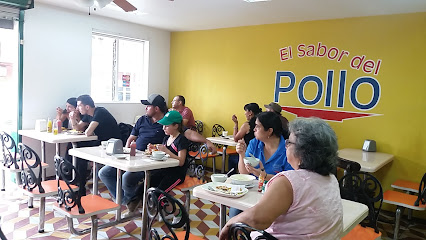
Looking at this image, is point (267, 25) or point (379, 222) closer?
point (379, 222)

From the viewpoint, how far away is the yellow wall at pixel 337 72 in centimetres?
419

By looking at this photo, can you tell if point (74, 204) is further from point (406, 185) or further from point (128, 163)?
point (406, 185)

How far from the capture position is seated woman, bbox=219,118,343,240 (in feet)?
4.87

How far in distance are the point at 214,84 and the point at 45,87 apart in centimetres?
269

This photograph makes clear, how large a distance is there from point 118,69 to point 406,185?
182 inches

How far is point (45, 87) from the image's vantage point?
4879 millimetres

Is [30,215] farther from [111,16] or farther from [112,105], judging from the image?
[111,16]

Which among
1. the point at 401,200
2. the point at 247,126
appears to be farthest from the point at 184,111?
the point at 401,200

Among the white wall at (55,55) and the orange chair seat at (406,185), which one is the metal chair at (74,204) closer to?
the white wall at (55,55)

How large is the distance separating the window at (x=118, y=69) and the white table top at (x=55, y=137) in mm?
1295

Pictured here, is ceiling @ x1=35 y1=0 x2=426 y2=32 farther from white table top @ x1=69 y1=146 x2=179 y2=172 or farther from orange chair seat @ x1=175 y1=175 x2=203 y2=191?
orange chair seat @ x1=175 y1=175 x2=203 y2=191

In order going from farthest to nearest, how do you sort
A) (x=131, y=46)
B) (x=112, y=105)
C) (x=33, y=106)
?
(x=131, y=46)
(x=112, y=105)
(x=33, y=106)

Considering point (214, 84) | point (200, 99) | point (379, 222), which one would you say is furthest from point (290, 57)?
point (379, 222)

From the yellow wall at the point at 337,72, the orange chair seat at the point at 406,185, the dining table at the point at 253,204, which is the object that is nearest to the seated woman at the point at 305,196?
the dining table at the point at 253,204
